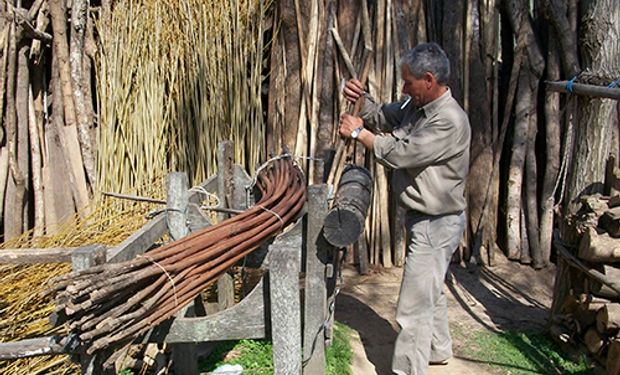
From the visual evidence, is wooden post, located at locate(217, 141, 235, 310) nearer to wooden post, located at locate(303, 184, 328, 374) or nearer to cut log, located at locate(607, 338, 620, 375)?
wooden post, located at locate(303, 184, 328, 374)

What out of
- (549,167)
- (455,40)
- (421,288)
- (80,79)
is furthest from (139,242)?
(549,167)

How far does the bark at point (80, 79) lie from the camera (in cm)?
413

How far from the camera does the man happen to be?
2.70 metres

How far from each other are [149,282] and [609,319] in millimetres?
2609

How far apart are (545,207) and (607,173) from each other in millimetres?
1296

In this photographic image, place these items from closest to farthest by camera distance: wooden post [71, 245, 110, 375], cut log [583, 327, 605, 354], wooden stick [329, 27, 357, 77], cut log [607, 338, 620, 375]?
wooden post [71, 245, 110, 375] → cut log [607, 338, 620, 375] → cut log [583, 327, 605, 354] → wooden stick [329, 27, 357, 77]

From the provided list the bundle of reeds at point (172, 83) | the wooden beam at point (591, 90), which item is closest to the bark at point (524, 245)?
the wooden beam at point (591, 90)

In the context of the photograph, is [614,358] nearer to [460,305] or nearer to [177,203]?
[460,305]

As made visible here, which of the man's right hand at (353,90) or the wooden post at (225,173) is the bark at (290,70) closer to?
the man's right hand at (353,90)

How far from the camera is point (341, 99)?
4.49m

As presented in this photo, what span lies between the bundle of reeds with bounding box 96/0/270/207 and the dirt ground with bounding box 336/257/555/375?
1644 millimetres

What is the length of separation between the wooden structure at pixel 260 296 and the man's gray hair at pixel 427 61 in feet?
3.11

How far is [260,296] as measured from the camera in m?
1.95

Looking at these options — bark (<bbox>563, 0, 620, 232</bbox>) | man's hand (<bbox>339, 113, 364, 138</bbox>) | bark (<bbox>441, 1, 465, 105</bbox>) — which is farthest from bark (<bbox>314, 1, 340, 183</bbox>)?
bark (<bbox>563, 0, 620, 232</bbox>)
